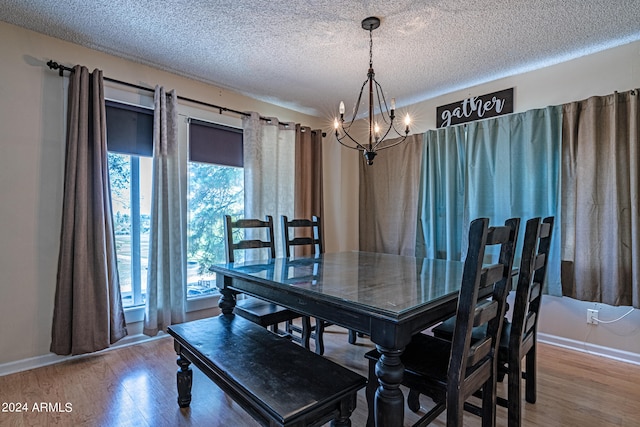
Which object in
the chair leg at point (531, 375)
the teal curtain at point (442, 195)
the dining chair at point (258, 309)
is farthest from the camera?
the teal curtain at point (442, 195)

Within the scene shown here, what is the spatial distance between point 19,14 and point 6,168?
1.04 meters

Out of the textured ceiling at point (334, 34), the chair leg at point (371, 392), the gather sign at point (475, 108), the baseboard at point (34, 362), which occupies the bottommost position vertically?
the baseboard at point (34, 362)

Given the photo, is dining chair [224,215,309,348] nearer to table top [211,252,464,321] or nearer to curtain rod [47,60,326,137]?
table top [211,252,464,321]

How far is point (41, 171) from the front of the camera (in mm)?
2385

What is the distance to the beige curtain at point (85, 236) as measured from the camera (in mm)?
2369

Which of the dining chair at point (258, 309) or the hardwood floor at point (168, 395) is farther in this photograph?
the dining chair at point (258, 309)

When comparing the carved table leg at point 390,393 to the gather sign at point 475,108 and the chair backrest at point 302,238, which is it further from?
the gather sign at point 475,108

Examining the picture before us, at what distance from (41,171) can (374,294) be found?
8.49 feet

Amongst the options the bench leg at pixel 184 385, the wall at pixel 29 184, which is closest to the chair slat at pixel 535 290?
the bench leg at pixel 184 385

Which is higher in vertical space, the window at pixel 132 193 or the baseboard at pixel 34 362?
the window at pixel 132 193

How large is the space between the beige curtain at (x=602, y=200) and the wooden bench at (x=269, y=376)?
236 cm

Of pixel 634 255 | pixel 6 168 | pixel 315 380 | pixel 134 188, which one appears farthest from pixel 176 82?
pixel 634 255

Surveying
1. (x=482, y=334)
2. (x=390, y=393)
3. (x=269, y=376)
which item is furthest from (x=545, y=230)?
(x=269, y=376)

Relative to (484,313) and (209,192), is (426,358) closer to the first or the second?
(484,313)
